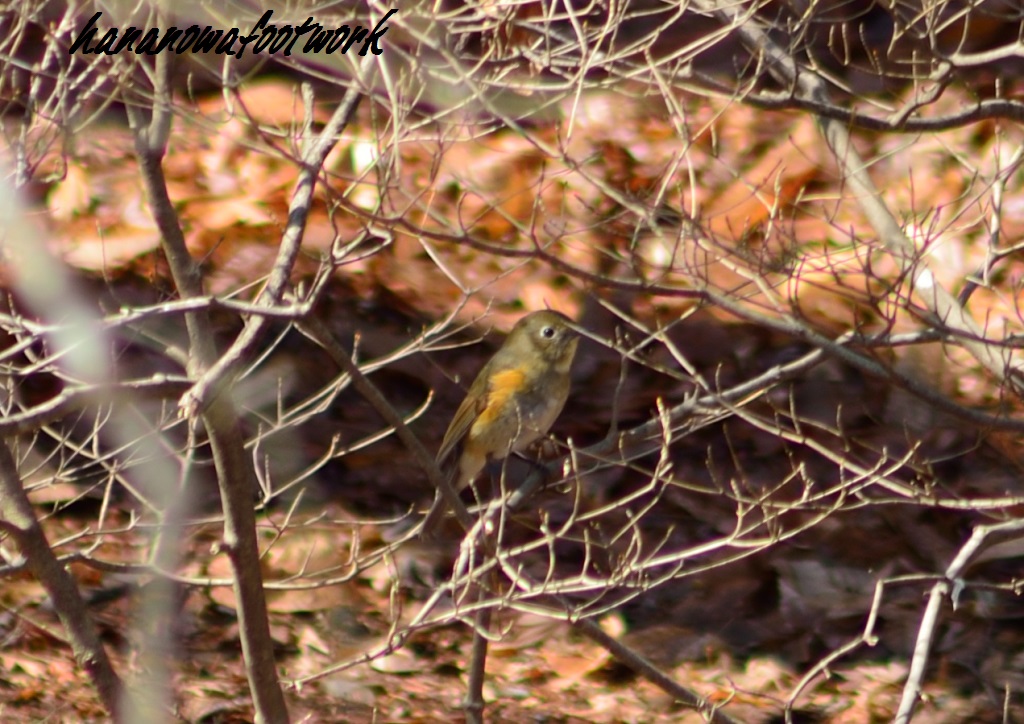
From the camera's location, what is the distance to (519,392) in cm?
680

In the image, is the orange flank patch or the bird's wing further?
the orange flank patch

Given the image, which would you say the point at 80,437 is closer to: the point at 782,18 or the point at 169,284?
the point at 169,284

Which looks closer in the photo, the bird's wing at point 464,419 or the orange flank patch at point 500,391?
the bird's wing at point 464,419

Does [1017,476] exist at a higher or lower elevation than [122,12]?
lower

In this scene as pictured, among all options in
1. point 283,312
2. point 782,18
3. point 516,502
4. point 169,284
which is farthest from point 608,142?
point 283,312

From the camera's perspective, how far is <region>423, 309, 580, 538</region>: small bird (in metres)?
6.71

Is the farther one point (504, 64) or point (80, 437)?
point (80, 437)

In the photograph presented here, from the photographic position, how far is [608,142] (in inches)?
320

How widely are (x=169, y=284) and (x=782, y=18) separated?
3.98m

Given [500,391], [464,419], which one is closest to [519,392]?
[500,391]

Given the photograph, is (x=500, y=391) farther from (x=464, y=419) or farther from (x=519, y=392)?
(x=464, y=419)

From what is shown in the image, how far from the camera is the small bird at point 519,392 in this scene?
6715mm

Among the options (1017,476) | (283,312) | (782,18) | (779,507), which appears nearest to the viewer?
(283,312)

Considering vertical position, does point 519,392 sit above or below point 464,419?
above
